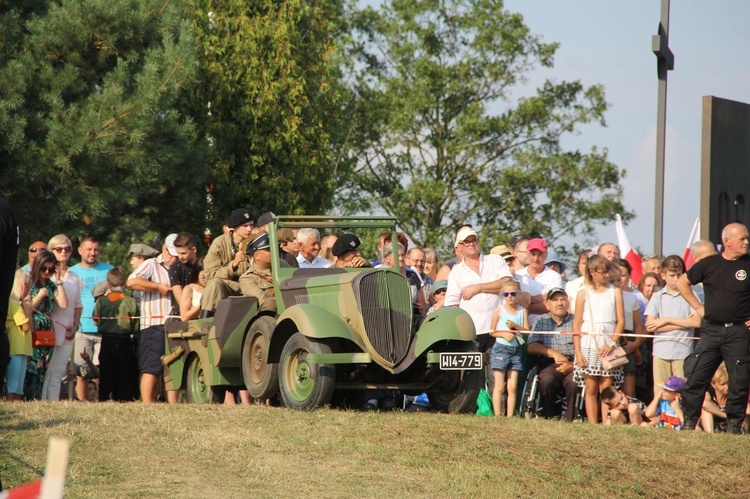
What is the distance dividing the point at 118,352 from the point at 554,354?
5.08m

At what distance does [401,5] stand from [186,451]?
34999 mm

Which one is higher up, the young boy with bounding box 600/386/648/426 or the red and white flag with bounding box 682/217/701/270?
the red and white flag with bounding box 682/217/701/270

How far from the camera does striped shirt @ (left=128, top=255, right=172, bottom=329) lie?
1279 centimetres

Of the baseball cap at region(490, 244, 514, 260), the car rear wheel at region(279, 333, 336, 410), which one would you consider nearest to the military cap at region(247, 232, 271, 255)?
the car rear wheel at region(279, 333, 336, 410)

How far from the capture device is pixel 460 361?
962 cm

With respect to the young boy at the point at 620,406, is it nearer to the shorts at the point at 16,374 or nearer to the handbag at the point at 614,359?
the handbag at the point at 614,359

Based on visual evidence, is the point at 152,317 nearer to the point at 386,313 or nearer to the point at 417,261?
the point at 417,261

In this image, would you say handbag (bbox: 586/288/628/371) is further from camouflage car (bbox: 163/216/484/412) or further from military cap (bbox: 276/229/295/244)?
military cap (bbox: 276/229/295/244)

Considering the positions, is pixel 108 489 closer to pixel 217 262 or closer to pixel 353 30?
pixel 217 262

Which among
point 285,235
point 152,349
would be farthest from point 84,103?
point 285,235

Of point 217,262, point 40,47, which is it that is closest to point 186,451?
point 217,262

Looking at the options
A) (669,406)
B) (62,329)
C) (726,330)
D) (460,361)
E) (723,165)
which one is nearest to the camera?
(460,361)

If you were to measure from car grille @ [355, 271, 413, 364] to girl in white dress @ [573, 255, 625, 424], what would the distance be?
225 centimetres

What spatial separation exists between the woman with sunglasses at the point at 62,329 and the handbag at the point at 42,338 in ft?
0.54
